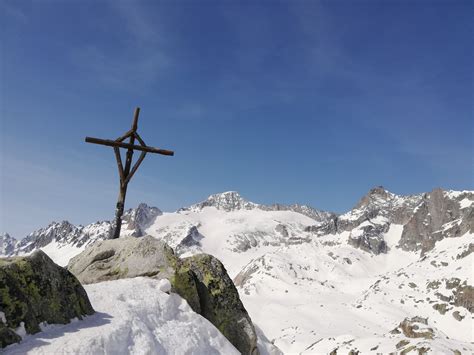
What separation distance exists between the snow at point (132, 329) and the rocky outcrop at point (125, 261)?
3.99 feet

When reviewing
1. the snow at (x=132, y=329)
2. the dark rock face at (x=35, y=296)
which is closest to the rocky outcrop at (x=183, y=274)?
the snow at (x=132, y=329)

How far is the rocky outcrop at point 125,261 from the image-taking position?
14695 mm

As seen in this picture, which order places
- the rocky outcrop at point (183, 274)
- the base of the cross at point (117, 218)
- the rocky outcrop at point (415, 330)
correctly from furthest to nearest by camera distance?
the rocky outcrop at point (415, 330) < the base of the cross at point (117, 218) < the rocky outcrop at point (183, 274)

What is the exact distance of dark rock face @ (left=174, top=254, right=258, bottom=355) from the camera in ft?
48.9

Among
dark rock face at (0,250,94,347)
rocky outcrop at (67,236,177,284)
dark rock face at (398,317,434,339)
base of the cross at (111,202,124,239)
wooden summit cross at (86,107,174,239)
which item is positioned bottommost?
dark rock face at (398,317,434,339)

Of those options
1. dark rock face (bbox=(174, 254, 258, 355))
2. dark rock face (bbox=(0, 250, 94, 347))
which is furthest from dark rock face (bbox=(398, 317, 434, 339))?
dark rock face (bbox=(0, 250, 94, 347))

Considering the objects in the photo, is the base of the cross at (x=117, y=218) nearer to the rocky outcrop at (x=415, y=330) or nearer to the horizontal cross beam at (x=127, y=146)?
the horizontal cross beam at (x=127, y=146)

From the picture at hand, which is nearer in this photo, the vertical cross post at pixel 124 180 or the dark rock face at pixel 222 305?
the dark rock face at pixel 222 305

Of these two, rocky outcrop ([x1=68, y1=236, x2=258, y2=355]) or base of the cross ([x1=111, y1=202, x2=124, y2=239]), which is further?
base of the cross ([x1=111, y1=202, x2=124, y2=239])

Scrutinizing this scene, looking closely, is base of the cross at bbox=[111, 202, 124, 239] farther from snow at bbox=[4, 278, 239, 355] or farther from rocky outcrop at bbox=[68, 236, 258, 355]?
snow at bbox=[4, 278, 239, 355]

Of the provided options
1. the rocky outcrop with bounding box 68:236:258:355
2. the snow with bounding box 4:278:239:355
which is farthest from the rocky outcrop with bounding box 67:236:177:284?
the snow with bounding box 4:278:239:355

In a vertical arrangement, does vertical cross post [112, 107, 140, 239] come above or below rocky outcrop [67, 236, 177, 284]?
above

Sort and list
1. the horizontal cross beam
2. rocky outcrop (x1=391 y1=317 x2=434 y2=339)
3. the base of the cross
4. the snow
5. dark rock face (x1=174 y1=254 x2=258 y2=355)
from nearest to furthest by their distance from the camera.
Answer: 1. the snow
2. dark rock face (x1=174 y1=254 x2=258 y2=355)
3. the horizontal cross beam
4. the base of the cross
5. rocky outcrop (x1=391 y1=317 x2=434 y2=339)

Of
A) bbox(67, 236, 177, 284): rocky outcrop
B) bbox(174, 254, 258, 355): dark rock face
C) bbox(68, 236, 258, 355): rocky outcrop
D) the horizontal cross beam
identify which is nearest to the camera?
bbox(68, 236, 258, 355): rocky outcrop
